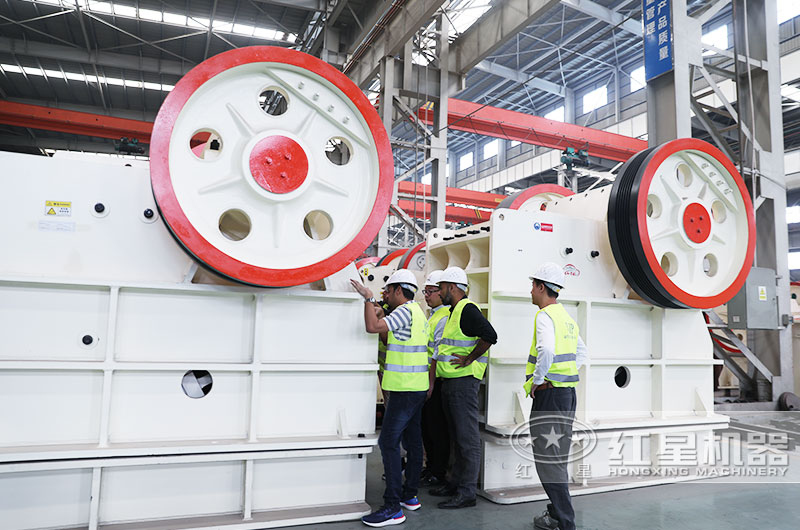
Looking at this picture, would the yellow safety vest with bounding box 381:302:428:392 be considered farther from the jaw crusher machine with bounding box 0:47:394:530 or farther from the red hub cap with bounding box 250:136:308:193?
the red hub cap with bounding box 250:136:308:193

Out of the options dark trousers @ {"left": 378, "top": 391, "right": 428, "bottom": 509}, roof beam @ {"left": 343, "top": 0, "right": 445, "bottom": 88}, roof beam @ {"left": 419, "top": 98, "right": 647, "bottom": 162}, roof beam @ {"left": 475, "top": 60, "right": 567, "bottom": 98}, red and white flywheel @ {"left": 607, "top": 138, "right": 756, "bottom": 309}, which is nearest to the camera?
dark trousers @ {"left": 378, "top": 391, "right": 428, "bottom": 509}

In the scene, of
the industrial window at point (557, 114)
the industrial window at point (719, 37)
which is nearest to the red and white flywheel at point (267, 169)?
the industrial window at point (719, 37)

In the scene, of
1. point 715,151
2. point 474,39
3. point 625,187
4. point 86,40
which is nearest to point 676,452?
point 625,187

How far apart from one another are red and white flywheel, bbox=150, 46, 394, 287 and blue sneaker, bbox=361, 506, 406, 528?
4.56 feet

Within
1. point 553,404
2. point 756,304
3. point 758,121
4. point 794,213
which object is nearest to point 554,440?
point 553,404

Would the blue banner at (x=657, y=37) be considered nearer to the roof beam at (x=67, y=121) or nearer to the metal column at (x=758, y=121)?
the metal column at (x=758, y=121)

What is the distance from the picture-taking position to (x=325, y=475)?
3.13 metres

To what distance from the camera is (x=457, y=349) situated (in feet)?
11.5

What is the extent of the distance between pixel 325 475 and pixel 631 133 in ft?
45.7

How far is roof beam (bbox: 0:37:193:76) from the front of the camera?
1086 centimetres

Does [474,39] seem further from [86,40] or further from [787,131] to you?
[787,131]

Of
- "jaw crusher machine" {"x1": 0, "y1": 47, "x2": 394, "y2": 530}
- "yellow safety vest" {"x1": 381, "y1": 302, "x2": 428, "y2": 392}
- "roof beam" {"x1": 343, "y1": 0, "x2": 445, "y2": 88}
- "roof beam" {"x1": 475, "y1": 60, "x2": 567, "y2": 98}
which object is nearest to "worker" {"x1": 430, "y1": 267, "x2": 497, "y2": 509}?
"yellow safety vest" {"x1": 381, "y1": 302, "x2": 428, "y2": 392}

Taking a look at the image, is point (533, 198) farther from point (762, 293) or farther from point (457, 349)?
point (762, 293)

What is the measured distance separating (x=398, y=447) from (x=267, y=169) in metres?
1.78
